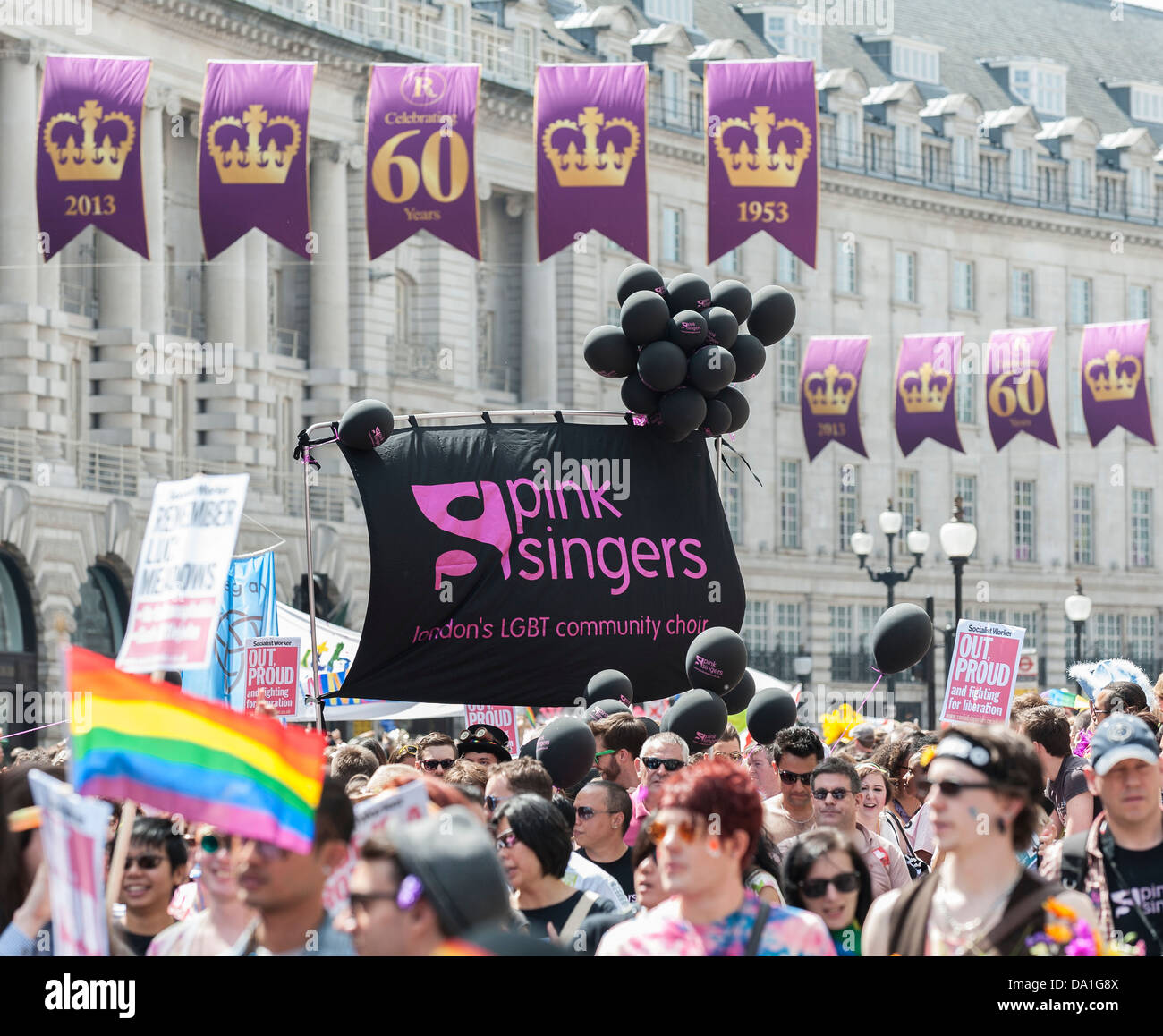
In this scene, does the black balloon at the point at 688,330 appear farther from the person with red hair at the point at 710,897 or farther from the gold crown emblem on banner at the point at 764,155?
the gold crown emblem on banner at the point at 764,155

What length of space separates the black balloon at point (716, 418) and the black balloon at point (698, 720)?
2396mm

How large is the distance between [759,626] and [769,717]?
147ft

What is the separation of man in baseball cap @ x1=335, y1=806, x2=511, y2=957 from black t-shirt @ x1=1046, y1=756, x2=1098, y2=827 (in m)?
5.20

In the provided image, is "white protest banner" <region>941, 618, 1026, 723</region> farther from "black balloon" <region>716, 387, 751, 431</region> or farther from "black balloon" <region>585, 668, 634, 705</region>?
"black balloon" <region>585, 668, 634, 705</region>

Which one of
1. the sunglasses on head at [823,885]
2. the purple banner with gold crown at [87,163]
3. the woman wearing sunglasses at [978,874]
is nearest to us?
the woman wearing sunglasses at [978,874]

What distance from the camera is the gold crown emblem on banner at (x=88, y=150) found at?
28.3m

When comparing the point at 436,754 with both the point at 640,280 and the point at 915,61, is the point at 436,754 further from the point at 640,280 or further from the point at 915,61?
the point at 915,61

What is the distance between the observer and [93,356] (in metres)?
40.5

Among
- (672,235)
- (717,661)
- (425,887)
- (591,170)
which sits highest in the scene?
(672,235)

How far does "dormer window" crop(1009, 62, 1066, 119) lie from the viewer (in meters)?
69.6

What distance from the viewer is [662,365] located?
14.3m

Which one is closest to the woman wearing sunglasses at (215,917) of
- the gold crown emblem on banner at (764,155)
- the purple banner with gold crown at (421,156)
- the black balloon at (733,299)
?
the black balloon at (733,299)

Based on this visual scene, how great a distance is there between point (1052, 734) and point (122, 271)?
31404 millimetres

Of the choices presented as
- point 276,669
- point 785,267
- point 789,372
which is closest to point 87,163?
point 276,669
